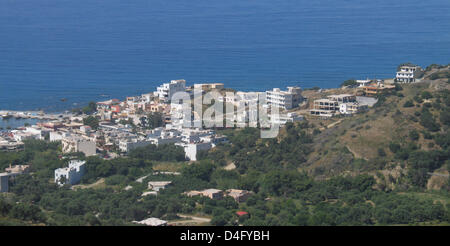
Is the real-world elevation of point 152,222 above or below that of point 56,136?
below

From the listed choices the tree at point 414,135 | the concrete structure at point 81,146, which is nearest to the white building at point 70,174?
the concrete structure at point 81,146

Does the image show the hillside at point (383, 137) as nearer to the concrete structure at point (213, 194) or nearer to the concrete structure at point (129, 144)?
the concrete structure at point (213, 194)

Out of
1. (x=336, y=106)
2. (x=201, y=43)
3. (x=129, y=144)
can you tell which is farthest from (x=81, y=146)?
(x=201, y=43)

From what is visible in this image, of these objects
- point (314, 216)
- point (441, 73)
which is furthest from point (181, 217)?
point (441, 73)

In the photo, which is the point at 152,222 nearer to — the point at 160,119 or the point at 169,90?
the point at 160,119

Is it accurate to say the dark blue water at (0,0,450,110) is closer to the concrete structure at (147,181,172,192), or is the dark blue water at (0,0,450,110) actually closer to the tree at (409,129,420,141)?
the concrete structure at (147,181,172,192)

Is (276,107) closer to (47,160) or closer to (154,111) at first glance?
(154,111)

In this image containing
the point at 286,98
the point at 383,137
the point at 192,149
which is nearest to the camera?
the point at 383,137
